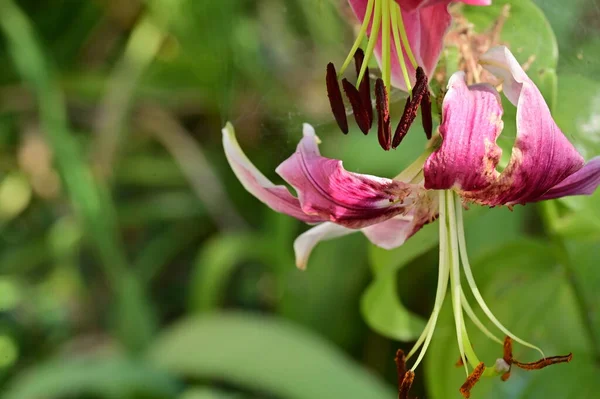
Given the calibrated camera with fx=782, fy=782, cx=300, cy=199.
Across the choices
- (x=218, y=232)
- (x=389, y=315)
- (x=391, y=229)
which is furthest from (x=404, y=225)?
(x=218, y=232)

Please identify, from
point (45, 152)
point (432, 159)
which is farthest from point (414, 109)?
point (45, 152)

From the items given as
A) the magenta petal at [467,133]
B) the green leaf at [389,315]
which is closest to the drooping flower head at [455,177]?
the magenta petal at [467,133]

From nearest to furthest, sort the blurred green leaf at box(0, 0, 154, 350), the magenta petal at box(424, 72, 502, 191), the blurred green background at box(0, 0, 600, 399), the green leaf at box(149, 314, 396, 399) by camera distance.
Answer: the magenta petal at box(424, 72, 502, 191) → the blurred green background at box(0, 0, 600, 399) → the green leaf at box(149, 314, 396, 399) → the blurred green leaf at box(0, 0, 154, 350)

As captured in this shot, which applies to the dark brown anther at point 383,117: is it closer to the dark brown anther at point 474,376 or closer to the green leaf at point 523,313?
the dark brown anther at point 474,376

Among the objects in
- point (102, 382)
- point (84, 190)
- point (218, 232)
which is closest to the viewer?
point (102, 382)

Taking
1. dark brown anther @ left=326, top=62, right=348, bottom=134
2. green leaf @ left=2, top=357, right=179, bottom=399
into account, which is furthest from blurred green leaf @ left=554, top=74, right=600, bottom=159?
green leaf @ left=2, top=357, right=179, bottom=399

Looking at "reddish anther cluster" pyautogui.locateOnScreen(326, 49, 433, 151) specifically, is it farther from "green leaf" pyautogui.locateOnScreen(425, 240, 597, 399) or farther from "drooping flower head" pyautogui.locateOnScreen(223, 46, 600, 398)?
"green leaf" pyautogui.locateOnScreen(425, 240, 597, 399)

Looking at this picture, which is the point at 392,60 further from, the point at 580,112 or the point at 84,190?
the point at 84,190

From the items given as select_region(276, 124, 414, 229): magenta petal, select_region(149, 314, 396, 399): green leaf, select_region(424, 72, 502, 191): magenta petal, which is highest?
select_region(149, 314, 396, 399): green leaf
